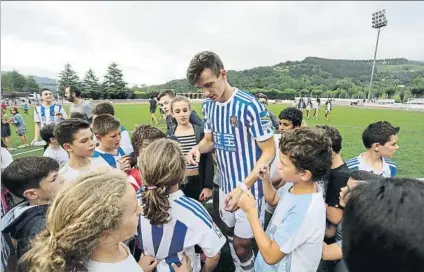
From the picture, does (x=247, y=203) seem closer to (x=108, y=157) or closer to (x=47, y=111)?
(x=108, y=157)

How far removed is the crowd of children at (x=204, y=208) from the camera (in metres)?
0.85

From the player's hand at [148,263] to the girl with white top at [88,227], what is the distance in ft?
1.60

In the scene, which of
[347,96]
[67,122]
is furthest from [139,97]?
[67,122]

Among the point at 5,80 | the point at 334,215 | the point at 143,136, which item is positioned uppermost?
the point at 5,80

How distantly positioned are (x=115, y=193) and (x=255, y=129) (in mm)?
1453

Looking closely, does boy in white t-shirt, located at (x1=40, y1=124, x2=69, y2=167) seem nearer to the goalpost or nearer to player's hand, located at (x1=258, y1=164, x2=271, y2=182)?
player's hand, located at (x1=258, y1=164, x2=271, y2=182)

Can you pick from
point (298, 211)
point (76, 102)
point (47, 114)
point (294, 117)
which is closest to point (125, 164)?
point (298, 211)

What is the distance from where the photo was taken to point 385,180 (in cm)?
88

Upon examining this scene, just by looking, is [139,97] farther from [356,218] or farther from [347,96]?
[356,218]

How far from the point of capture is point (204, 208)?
2037 mm

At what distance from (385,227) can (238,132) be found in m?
1.84

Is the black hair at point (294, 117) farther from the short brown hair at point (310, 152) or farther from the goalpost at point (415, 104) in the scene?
the goalpost at point (415, 104)

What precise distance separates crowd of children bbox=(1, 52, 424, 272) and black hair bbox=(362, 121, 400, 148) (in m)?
0.01

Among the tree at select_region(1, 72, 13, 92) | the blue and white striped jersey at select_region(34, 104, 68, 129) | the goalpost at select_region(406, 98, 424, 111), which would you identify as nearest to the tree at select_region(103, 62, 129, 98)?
the tree at select_region(1, 72, 13, 92)
